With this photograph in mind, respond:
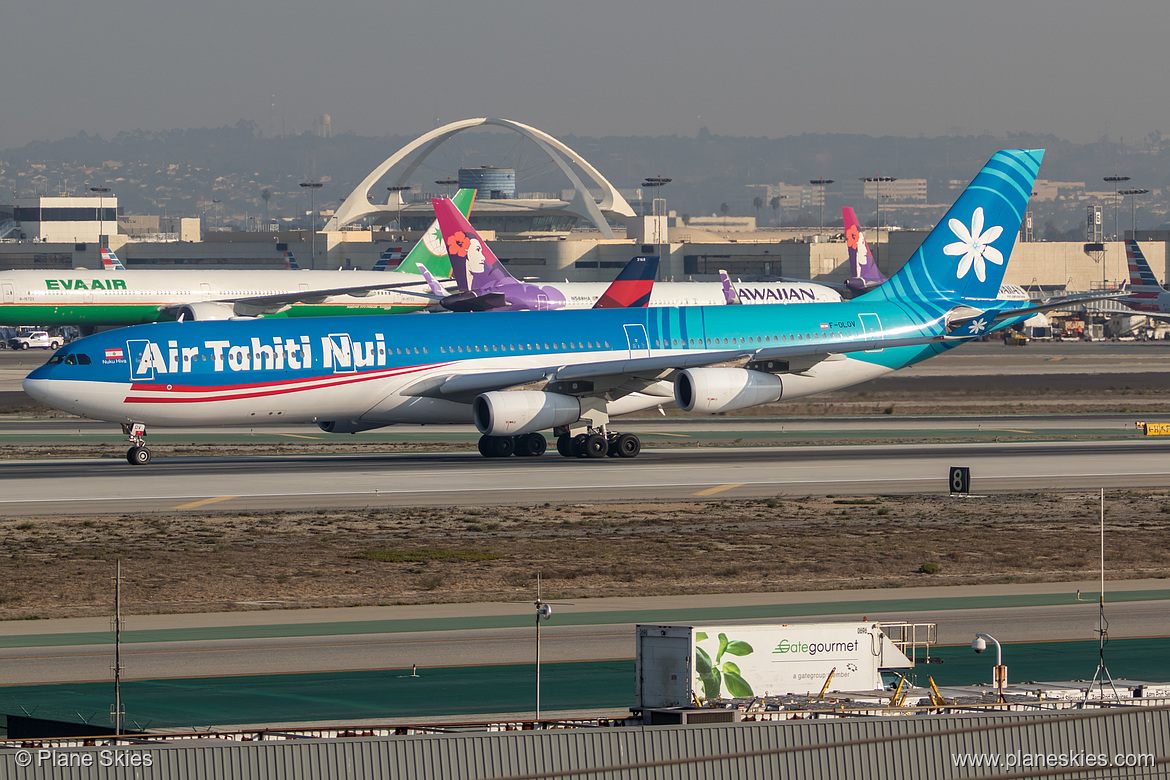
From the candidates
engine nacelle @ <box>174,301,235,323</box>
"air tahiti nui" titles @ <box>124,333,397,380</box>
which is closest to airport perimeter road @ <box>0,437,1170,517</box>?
"air tahiti nui" titles @ <box>124,333,397,380</box>

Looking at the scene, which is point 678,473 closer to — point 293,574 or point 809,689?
point 293,574

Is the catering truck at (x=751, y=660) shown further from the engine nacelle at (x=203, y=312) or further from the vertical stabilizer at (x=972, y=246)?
the engine nacelle at (x=203, y=312)

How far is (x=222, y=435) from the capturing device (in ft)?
218

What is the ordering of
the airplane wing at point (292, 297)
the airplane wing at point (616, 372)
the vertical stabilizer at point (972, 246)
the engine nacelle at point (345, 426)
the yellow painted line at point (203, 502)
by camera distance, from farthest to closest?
the airplane wing at point (292, 297)
the vertical stabilizer at point (972, 246)
the engine nacelle at point (345, 426)
the airplane wing at point (616, 372)
the yellow painted line at point (203, 502)

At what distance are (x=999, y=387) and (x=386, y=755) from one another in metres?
79.2

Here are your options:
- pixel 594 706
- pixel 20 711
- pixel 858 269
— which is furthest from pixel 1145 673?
pixel 858 269

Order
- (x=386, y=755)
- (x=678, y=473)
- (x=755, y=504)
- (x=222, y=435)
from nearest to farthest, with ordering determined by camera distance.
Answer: (x=386, y=755) < (x=755, y=504) < (x=678, y=473) < (x=222, y=435)

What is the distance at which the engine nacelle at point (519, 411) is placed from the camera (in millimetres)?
49375

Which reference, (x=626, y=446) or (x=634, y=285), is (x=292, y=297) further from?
(x=626, y=446)

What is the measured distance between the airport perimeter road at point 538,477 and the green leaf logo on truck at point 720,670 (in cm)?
2380

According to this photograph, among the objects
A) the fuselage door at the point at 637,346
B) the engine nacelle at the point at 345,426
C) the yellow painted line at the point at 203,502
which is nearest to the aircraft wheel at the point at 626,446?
the fuselage door at the point at 637,346

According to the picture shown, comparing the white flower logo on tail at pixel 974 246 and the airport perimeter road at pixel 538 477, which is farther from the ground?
the white flower logo on tail at pixel 974 246

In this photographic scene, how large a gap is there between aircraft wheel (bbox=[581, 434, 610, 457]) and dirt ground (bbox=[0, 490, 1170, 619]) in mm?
10795

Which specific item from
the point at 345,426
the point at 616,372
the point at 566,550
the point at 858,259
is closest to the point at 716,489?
the point at 616,372
